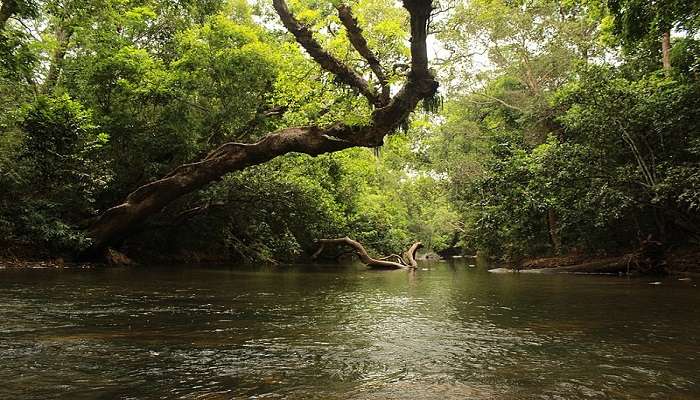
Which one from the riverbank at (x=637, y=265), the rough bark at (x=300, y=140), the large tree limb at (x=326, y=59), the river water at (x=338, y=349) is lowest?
the river water at (x=338, y=349)

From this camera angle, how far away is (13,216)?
12641 mm

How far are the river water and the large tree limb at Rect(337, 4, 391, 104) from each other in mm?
5956

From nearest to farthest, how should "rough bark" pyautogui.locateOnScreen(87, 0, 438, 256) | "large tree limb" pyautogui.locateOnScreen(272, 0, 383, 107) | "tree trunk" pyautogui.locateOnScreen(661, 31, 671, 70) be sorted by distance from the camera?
"rough bark" pyautogui.locateOnScreen(87, 0, 438, 256)
"large tree limb" pyautogui.locateOnScreen(272, 0, 383, 107)
"tree trunk" pyautogui.locateOnScreen(661, 31, 671, 70)

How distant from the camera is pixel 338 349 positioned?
3.38 m

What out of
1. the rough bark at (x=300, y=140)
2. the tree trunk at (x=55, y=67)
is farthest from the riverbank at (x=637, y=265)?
the tree trunk at (x=55, y=67)

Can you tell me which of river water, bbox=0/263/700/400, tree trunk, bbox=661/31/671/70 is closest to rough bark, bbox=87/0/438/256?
river water, bbox=0/263/700/400

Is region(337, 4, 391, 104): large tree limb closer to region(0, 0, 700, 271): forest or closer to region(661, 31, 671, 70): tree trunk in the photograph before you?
region(0, 0, 700, 271): forest

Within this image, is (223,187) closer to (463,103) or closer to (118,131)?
(118,131)

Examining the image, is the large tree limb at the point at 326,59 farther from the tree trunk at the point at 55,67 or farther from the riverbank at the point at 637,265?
the tree trunk at the point at 55,67

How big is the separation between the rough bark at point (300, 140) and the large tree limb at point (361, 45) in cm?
31

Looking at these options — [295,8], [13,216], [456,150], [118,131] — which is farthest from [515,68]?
[13,216]

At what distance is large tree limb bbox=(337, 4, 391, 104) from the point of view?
9.42m

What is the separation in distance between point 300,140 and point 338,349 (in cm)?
830

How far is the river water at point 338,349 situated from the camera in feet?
7.85
